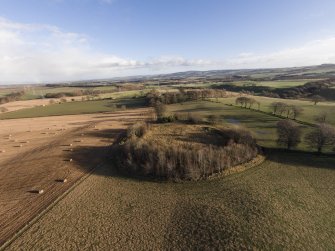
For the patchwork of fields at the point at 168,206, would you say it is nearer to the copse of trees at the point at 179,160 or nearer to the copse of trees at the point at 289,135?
the copse of trees at the point at 289,135

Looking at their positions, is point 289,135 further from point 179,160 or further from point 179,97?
point 179,97

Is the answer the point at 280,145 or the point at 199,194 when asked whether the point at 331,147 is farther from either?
the point at 199,194

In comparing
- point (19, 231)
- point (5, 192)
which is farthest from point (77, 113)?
point (19, 231)

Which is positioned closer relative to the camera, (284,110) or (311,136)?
(311,136)

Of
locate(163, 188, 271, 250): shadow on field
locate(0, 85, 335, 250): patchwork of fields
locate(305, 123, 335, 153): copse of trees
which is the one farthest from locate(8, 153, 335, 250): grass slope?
locate(305, 123, 335, 153): copse of trees

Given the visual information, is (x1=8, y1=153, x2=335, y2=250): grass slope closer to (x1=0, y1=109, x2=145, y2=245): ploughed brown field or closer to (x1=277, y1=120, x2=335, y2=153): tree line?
(x1=0, y1=109, x2=145, y2=245): ploughed brown field

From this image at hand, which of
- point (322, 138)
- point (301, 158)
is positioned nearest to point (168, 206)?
point (301, 158)
